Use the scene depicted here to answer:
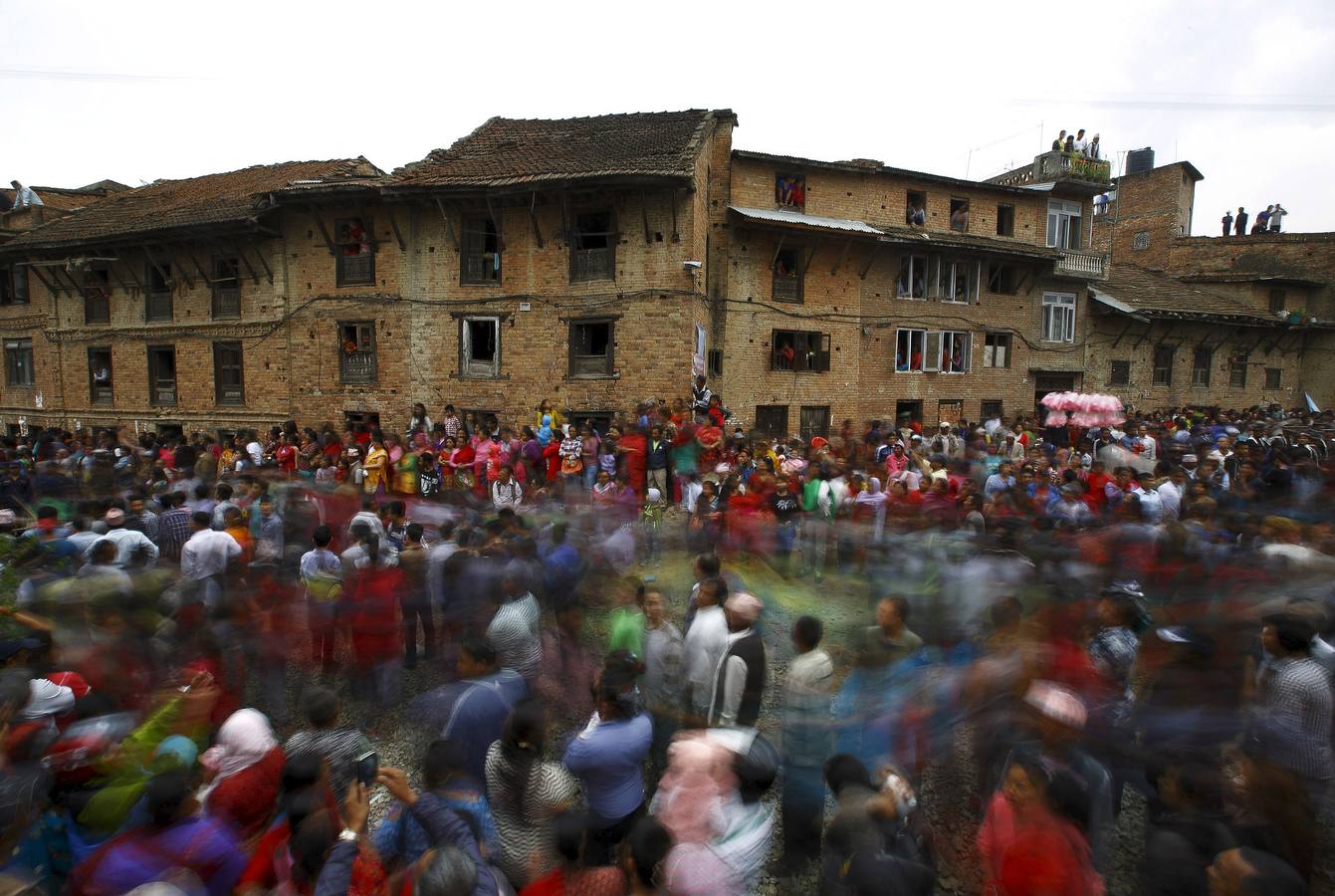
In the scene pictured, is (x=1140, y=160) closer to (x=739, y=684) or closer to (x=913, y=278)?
(x=913, y=278)

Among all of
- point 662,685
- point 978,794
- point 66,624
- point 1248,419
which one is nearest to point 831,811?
point 978,794

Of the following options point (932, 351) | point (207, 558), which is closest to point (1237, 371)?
point (932, 351)

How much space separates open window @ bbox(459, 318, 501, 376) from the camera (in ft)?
57.7

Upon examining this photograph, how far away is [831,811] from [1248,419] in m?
21.4

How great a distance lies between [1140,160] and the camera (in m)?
33.1

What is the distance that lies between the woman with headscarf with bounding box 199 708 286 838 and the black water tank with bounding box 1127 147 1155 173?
39.5 meters

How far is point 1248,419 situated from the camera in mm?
19891

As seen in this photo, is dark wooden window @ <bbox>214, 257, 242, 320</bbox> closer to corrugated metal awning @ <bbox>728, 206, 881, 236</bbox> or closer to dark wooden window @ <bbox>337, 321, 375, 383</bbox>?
dark wooden window @ <bbox>337, 321, 375, 383</bbox>

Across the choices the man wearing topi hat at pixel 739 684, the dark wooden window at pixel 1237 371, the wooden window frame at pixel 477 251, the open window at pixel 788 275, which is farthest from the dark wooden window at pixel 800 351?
the dark wooden window at pixel 1237 371

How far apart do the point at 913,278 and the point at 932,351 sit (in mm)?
2248

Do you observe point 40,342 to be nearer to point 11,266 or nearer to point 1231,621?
point 11,266

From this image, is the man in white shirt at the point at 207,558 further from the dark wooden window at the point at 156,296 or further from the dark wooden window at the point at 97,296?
the dark wooden window at the point at 97,296

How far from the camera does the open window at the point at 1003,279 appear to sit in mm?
22359

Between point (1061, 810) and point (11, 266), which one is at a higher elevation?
point (11, 266)
